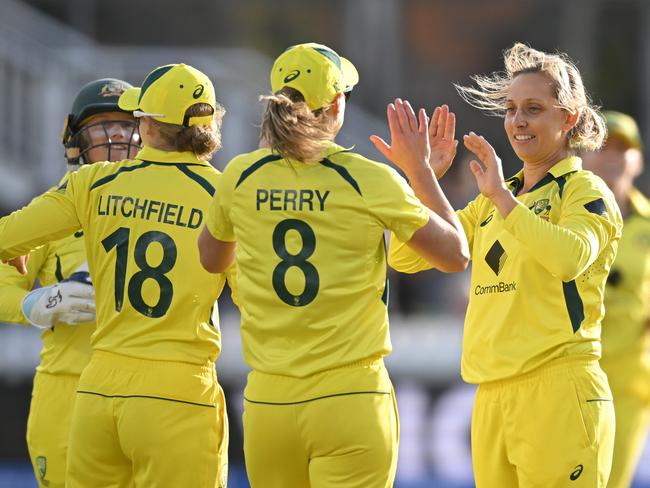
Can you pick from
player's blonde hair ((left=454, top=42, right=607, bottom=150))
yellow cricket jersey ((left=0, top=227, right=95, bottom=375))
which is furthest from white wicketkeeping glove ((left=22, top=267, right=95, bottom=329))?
player's blonde hair ((left=454, top=42, right=607, bottom=150))

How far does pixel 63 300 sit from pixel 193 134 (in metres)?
0.89

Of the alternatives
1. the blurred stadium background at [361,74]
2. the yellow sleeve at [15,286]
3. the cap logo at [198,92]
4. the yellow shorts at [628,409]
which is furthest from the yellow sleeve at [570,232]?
the blurred stadium background at [361,74]

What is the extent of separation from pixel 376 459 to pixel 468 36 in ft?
36.5

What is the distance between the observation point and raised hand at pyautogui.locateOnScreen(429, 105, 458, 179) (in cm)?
470

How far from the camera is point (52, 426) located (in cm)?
522

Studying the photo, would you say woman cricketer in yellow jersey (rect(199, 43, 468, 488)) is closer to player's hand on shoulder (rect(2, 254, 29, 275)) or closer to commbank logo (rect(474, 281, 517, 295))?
commbank logo (rect(474, 281, 517, 295))

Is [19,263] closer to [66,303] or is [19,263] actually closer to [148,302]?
[66,303]

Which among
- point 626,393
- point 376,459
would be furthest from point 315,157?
point 626,393

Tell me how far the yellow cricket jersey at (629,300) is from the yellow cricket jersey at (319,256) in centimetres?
317

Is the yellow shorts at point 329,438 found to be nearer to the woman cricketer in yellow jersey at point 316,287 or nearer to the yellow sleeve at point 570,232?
the woman cricketer in yellow jersey at point 316,287

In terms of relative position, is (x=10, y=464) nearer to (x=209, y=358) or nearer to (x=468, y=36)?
(x=209, y=358)

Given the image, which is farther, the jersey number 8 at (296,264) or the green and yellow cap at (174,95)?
the green and yellow cap at (174,95)

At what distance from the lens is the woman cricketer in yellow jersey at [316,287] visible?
158 inches

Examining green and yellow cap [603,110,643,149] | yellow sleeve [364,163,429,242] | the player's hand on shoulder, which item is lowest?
the player's hand on shoulder
